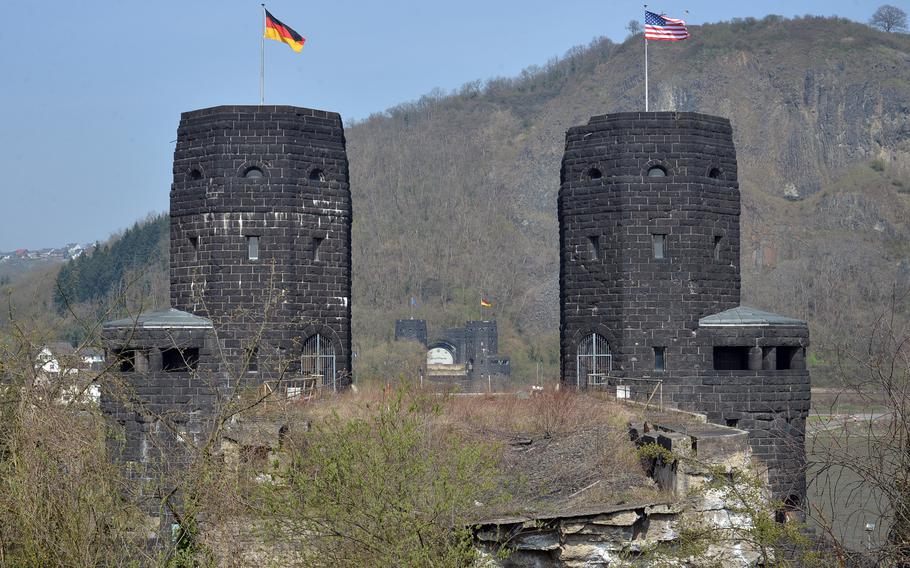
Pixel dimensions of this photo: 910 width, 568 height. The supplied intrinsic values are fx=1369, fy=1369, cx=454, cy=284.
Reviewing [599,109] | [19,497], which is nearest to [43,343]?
[19,497]

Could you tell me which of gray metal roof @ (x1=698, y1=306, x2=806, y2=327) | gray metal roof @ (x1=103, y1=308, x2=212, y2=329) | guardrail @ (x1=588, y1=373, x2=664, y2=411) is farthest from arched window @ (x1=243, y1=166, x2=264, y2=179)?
gray metal roof @ (x1=698, y1=306, x2=806, y2=327)

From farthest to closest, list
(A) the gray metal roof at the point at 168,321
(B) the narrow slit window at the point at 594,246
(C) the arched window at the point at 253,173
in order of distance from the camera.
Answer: (B) the narrow slit window at the point at 594,246 → (C) the arched window at the point at 253,173 → (A) the gray metal roof at the point at 168,321

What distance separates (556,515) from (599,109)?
178554 mm

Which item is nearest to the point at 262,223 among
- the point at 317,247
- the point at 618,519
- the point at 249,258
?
the point at 249,258

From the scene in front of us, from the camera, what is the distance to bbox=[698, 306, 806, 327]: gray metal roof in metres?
27.9

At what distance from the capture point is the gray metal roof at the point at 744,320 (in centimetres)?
2792

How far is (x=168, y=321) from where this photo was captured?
27.2 meters

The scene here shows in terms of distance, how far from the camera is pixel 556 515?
52.6ft

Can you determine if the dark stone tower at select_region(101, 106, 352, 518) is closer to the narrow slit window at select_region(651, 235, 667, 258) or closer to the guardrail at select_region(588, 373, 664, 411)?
the guardrail at select_region(588, 373, 664, 411)

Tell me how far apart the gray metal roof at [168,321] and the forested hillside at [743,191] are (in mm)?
82482

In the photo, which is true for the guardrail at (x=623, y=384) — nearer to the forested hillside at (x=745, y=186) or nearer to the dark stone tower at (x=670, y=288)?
the dark stone tower at (x=670, y=288)

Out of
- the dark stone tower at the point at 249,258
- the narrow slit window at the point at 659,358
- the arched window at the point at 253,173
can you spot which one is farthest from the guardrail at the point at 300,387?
the narrow slit window at the point at 659,358

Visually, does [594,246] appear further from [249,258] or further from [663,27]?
[249,258]

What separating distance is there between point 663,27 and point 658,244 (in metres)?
5.35
